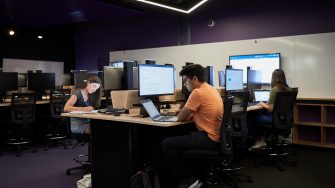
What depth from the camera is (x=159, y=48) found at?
7.53m

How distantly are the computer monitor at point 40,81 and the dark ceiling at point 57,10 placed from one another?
1.47 meters

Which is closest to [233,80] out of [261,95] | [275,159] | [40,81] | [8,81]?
[261,95]

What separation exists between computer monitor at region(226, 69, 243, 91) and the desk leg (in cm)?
189

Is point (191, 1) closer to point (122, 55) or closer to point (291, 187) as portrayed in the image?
point (291, 187)

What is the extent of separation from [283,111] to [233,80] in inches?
31.6

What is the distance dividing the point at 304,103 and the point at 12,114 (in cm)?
495

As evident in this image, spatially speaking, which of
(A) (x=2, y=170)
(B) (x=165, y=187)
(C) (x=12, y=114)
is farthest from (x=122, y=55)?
(B) (x=165, y=187)

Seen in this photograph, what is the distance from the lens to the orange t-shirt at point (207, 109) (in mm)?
2811

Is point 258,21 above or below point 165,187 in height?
above

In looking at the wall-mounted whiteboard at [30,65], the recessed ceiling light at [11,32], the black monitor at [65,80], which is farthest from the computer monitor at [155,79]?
the recessed ceiling light at [11,32]

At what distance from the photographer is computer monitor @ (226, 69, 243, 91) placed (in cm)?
438

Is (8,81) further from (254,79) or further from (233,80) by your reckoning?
(254,79)

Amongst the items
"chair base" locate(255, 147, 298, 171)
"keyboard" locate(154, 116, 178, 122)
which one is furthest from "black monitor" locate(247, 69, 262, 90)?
"keyboard" locate(154, 116, 178, 122)

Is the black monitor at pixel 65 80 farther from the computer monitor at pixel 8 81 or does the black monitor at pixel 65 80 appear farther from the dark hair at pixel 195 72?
the dark hair at pixel 195 72
